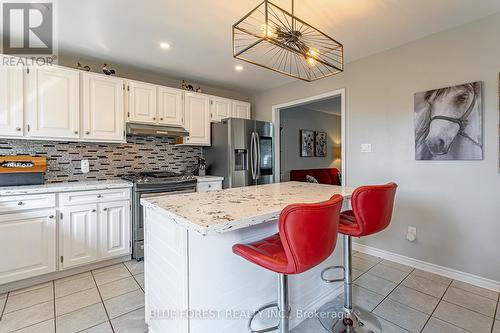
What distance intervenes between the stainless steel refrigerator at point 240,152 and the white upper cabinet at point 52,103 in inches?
70.7

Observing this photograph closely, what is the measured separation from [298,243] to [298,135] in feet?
16.0

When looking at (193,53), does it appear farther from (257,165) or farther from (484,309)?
(484,309)

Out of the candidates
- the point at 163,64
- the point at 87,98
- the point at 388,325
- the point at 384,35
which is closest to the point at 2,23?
the point at 87,98

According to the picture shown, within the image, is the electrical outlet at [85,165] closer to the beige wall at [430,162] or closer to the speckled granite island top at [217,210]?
the speckled granite island top at [217,210]

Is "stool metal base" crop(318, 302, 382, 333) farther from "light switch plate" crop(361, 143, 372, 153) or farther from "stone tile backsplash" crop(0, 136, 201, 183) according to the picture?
"stone tile backsplash" crop(0, 136, 201, 183)

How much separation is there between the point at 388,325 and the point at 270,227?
112cm

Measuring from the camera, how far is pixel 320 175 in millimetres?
5520

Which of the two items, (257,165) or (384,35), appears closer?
(384,35)

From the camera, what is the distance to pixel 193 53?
2.93m

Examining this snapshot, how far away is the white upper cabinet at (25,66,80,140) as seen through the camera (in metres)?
2.45

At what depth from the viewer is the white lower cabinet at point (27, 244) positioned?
6.98 feet

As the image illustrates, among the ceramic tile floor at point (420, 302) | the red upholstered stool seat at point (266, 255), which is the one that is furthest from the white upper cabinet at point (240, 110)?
the red upholstered stool seat at point (266, 255)

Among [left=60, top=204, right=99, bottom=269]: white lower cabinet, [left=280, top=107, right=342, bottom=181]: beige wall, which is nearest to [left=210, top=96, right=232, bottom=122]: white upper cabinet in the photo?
[left=280, top=107, right=342, bottom=181]: beige wall

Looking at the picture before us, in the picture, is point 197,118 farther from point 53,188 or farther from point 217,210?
point 217,210
